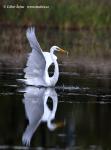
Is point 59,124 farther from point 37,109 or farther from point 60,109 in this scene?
point 37,109

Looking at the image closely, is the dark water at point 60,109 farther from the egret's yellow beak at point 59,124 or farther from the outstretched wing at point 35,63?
the outstretched wing at point 35,63

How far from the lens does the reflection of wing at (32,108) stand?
37.3ft

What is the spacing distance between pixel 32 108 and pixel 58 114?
27.7 inches

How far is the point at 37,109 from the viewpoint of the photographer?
13688mm

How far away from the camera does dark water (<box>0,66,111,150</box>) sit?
35.6ft

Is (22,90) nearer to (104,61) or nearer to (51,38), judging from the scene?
(104,61)

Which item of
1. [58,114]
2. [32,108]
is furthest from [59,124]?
[32,108]

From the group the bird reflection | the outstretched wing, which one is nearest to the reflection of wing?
the bird reflection

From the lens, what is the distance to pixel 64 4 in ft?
112

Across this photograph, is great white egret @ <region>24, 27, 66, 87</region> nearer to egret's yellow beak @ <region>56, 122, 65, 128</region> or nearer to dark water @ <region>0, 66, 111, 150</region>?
dark water @ <region>0, 66, 111, 150</region>

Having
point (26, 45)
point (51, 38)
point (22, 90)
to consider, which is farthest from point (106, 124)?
point (51, 38)

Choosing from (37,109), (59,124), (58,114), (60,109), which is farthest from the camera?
(37,109)

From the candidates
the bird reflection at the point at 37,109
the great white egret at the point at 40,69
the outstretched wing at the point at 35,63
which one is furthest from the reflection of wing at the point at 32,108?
the outstretched wing at the point at 35,63

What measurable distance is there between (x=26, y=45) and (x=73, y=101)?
13.2 m
